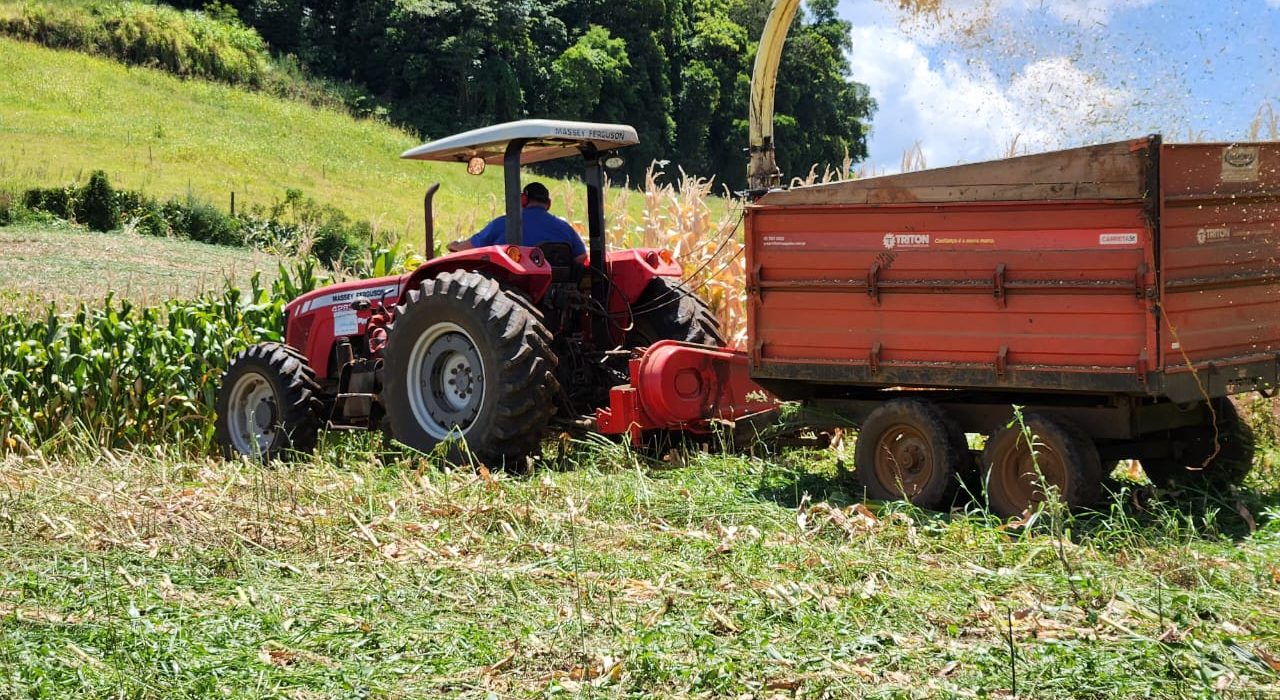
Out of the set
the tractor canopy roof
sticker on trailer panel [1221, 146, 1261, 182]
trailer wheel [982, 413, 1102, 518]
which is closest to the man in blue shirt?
the tractor canopy roof

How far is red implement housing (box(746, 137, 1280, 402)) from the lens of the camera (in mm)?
6047

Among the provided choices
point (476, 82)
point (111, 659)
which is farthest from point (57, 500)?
point (476, 82)

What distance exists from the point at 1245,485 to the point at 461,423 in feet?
14.2

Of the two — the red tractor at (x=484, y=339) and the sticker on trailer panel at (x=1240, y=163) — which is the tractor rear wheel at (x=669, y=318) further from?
the sticker on trailer panel at (x=1240, y=163)

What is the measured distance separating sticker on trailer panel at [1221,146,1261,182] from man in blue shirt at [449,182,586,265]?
3851 millimetres

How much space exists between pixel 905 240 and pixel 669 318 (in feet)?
7.67

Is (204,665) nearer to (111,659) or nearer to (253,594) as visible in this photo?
(111,659)

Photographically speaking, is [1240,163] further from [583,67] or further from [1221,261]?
[583,67]

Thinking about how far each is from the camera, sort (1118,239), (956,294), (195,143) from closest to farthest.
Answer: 1. (1118,239)
2. (956,294)
3. (195,143)

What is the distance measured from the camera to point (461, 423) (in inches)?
319

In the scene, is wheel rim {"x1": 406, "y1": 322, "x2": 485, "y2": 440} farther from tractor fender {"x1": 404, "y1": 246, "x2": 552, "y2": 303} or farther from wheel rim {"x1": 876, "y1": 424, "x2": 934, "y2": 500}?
wheel rim {"x1": 876, "y1": 424, "x2": 934, "y2": 500}

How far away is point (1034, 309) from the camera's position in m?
6.36

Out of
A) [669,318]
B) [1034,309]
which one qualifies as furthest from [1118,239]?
[669,318]

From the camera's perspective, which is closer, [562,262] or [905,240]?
[905,240]
